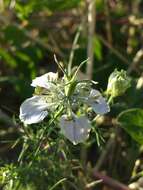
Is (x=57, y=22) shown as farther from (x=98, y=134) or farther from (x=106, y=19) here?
(x=98, y=134)

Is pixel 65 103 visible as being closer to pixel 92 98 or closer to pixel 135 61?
pixel 92 98

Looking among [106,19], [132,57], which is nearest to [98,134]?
[132,57]

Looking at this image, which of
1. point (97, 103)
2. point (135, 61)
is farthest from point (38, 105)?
point (135, 61)

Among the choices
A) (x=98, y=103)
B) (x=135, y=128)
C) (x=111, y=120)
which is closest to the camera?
(x=98, y=103)

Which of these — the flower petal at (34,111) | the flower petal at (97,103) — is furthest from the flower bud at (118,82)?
the flower petal at (34,111)

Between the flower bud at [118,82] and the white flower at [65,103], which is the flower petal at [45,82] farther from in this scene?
the flower bud at [118,82]

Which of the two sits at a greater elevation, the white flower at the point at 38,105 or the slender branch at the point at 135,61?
the slender branch at the point at 135,61
